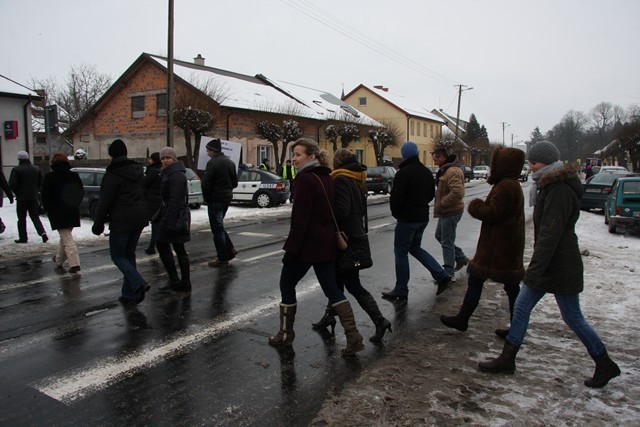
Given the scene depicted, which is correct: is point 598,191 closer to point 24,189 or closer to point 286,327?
point 286,327

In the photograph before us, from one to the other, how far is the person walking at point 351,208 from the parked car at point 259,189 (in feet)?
47.0

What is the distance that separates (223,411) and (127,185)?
3256 mm

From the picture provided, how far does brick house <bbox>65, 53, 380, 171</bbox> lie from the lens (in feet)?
94.1

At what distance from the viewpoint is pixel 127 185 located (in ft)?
18.6

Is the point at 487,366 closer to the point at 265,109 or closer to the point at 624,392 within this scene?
the point at 624,392

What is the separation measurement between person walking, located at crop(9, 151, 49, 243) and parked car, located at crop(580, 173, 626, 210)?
1718 centimetres

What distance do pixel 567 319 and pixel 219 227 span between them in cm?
541

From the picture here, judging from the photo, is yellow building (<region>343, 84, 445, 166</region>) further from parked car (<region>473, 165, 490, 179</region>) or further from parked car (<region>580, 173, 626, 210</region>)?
parked car (<region>580, 173, 626, 210</region>)

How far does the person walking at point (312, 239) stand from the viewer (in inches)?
163

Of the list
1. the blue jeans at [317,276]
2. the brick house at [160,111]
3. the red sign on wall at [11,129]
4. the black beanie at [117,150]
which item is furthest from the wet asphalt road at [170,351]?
the brick house at [160,111]

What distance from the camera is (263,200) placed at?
19.0m

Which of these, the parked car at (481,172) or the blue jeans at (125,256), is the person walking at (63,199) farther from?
the parked car at (481,172)

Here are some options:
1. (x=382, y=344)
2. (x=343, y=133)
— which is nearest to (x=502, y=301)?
(x=382, y=344)

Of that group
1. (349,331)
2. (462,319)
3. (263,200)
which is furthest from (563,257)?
(263,200)
